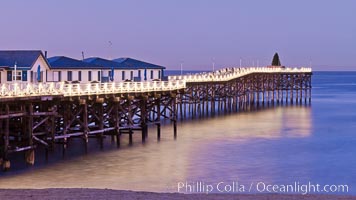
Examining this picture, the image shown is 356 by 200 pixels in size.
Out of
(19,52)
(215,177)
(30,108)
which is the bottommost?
(215,177)

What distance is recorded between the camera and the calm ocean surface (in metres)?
27.3

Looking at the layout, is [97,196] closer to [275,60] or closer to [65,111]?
[65,111]

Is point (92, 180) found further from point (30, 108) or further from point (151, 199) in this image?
point (151, 199)

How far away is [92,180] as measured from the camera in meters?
27.1

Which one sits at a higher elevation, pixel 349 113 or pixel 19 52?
pixel 19 52

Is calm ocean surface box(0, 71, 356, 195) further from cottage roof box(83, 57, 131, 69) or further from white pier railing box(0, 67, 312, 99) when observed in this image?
cottage roof box(83, 57, 131, 69)

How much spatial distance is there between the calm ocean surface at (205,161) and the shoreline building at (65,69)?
13.9 ft

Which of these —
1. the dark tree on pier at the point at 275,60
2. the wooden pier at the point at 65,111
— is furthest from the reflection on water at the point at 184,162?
the dark tree on pier at the point at 275,60

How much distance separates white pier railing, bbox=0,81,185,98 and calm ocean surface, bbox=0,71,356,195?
313 cm

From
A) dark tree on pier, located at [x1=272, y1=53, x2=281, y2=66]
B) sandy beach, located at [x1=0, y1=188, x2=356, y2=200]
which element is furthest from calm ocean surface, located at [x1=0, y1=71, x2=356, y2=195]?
dark tree on pier, located at [x1=272, y1=53, x2=281, y2=66]

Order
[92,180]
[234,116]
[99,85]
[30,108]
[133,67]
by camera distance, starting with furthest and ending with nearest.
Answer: [234,116] → [133,67] → [99,85] → [30,108] → [92,180]

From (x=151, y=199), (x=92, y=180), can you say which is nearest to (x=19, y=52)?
(x=92, y=180)

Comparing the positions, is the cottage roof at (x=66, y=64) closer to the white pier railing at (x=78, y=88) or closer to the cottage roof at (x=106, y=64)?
the white pier railing at (x=78, y=88)

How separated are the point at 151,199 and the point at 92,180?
938 cm
